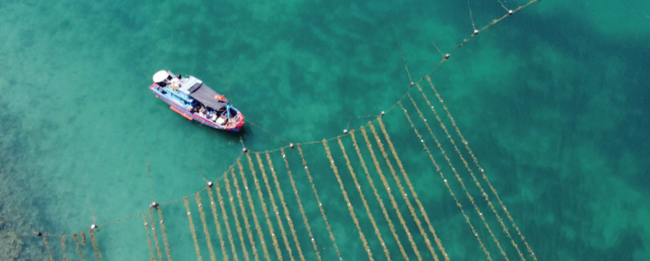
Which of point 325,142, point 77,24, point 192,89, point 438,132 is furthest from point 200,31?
point 438,132

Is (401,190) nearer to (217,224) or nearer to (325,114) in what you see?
(325,114)

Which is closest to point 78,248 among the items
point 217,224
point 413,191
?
point 217,224

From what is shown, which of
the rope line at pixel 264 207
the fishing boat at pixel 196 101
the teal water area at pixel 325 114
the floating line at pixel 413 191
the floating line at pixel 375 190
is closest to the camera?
the floating line at pixel 413 191

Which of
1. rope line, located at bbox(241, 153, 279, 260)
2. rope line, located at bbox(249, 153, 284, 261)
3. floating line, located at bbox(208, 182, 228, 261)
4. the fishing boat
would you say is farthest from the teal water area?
the fishing boat

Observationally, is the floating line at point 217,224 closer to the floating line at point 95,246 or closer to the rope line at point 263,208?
the rope line at point 263,208

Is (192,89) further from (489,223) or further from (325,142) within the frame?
(489,223)

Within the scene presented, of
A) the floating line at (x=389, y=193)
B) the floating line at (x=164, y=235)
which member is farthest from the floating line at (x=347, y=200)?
the floating line at (x=164, y=235)
